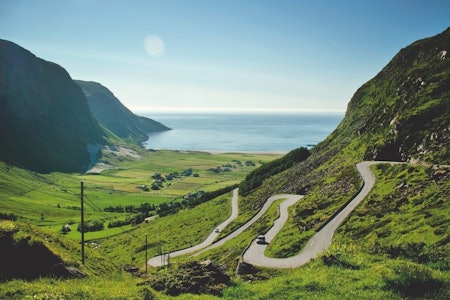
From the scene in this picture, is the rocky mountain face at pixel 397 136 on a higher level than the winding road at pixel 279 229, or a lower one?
higher

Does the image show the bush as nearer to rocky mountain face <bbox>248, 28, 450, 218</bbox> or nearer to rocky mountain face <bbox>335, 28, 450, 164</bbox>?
rocky mountain face <bbox>248, 28, 450, 218</bbox>

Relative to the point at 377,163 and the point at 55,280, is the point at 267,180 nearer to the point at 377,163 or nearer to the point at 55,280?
the point at 377,163

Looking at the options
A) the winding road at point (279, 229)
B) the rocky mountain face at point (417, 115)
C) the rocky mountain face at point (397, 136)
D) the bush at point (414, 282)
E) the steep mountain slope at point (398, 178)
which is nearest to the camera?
the bush at point (414, 282)

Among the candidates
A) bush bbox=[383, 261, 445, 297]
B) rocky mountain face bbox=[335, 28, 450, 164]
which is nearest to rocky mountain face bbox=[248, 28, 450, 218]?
rocky mountain face bbox=[335, 28, 450, 164]

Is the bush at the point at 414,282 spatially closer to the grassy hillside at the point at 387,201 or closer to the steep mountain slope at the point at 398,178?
the grassy hillside at the point at 387,201

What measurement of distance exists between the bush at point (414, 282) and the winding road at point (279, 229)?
Result: 5.93 meters

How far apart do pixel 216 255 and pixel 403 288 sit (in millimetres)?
57379

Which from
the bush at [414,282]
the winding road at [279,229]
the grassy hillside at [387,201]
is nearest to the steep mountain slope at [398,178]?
the grassy hillside at [387,201]

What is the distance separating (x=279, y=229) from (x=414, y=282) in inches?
2210

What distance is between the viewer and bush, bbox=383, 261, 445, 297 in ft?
48.9

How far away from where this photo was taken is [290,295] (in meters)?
16.2

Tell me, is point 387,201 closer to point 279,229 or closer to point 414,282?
point 279,229

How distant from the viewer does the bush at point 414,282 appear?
1492 centimetres

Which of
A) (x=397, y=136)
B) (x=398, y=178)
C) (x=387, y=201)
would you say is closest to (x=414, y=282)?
(x=387, y=201)
